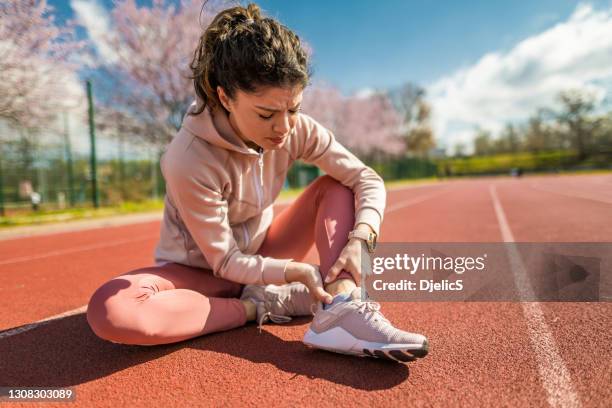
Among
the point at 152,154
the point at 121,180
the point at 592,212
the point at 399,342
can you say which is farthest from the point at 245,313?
the point at 152,154

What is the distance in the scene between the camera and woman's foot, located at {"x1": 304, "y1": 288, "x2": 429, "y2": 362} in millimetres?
1688

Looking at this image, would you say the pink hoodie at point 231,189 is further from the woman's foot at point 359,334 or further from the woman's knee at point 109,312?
the woman's knee at point 109,312

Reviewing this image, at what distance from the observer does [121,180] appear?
14.5 metres

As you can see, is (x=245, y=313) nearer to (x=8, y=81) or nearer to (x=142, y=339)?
(x=142, y=339)

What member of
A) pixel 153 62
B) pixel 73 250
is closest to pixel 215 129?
pixel 73 250

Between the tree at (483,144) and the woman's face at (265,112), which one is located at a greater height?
the tree at (483,144)

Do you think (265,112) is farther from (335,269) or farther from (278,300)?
(278,300)

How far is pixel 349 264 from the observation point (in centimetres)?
193

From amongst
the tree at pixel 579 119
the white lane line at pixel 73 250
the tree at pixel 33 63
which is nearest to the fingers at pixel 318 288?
the white lane line at pixel 73 250

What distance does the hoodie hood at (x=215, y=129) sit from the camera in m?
2.03

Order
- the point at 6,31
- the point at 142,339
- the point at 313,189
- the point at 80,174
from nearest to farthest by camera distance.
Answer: the point at 142,339, the point at 313,189, the point at 6,31, the point at 80,174

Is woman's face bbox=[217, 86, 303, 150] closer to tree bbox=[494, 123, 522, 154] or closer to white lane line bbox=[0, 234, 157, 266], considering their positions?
white lane line bbox=[0, 234, 157, 266]

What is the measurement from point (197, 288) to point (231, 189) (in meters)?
0.61

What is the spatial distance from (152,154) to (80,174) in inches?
109
